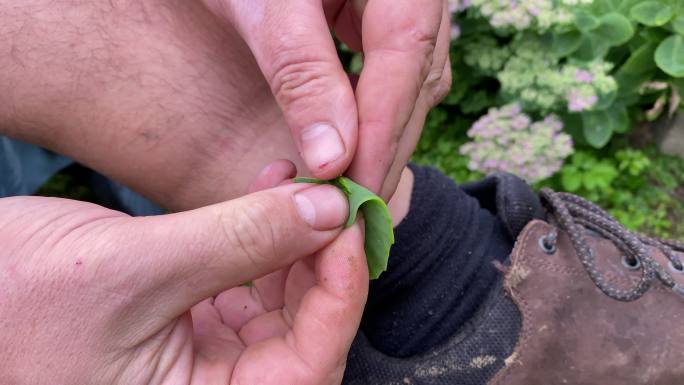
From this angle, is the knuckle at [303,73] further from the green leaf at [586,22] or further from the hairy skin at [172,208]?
the green leaf at [586,22]

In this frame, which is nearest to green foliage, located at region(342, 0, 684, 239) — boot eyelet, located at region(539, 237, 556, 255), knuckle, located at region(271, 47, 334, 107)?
boot eyelet, located at region(539, 237, 556, 255)

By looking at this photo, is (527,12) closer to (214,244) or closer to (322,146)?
(322,146)

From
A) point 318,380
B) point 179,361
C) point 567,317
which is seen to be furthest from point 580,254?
point 179,361

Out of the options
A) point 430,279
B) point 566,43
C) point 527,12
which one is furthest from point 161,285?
point 566,43

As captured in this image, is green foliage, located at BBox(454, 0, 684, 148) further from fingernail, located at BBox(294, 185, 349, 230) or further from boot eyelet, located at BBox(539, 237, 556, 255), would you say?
fingernail, located at BBox(294, 185, 349, 230)

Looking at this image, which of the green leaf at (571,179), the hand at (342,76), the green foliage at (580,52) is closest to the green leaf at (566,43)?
the green foliage at (580,52)

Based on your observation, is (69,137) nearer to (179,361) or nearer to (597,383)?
(179,361)

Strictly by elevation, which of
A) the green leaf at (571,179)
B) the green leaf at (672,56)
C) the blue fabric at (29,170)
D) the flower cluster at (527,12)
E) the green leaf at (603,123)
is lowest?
the green leaf at (571,179)
